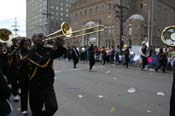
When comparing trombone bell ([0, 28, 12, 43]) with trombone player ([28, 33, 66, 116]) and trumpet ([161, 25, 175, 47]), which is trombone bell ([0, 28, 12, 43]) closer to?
trombone player ([28, 33, 66, 116])

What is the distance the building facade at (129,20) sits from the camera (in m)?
84.9

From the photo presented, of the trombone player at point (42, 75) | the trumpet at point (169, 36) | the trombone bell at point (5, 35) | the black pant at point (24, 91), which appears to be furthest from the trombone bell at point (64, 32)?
the trombone bell at point (5, 35)

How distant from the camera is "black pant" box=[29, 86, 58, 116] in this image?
6391mm

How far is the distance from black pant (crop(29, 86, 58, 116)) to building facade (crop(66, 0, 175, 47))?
7147cm

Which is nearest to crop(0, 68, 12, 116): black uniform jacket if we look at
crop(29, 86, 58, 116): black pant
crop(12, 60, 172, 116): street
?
crop(29, 86, 58, 116): black pant

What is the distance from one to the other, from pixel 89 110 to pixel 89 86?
4.96m

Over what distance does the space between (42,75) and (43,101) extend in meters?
0.43

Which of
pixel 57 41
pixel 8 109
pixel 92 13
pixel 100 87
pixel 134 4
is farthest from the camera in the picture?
pixel 92 13

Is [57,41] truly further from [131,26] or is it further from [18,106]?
[131,26]

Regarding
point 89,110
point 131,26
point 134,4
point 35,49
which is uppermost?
point 134,4

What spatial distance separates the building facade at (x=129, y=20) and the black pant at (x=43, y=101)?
234 ft

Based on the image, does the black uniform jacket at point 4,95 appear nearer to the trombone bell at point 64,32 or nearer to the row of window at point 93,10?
the trombone bell at point 64,32

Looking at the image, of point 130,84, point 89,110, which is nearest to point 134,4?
point 130,84

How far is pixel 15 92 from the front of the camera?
1021 centimetres
